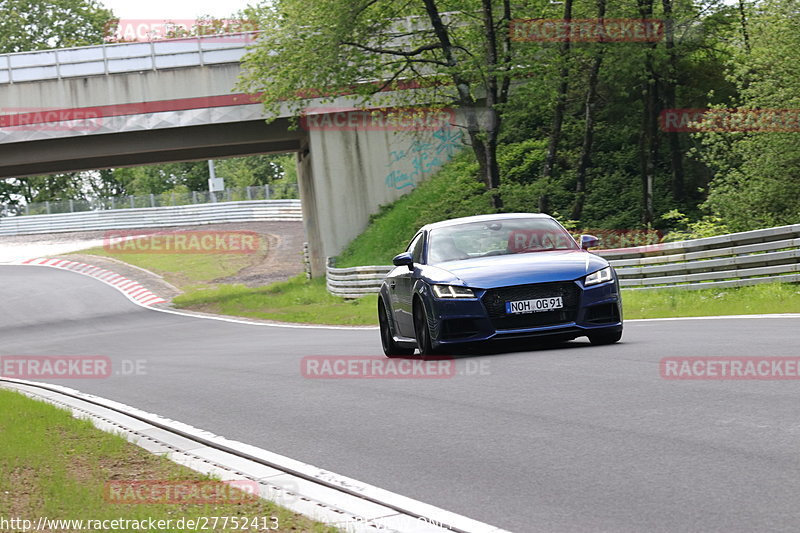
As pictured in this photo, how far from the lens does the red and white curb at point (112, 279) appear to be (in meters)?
44.4

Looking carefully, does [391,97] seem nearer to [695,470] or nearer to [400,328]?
[400,328]

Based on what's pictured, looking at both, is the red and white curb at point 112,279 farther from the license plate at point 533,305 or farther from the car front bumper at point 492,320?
the license plate at point 533,305

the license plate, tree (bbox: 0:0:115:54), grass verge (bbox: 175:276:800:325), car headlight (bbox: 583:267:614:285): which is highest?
tree (bbox: 0:0:115:54)

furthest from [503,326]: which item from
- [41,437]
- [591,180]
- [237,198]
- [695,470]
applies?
[237,198]

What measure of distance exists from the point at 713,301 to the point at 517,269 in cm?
828

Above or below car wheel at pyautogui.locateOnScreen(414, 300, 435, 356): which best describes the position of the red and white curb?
below

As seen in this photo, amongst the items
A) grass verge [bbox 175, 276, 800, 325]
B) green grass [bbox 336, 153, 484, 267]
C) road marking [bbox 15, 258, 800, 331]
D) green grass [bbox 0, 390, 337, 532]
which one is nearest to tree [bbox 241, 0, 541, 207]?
green grass [bbox 336, 153, 484, 267]

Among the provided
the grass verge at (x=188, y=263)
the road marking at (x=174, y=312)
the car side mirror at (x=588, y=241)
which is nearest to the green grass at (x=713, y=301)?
the road marking at (x=174, y=312)

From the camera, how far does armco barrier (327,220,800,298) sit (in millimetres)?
17953

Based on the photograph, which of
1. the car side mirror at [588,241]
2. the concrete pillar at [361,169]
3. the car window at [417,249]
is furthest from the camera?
the concrete pillar at [361,169]

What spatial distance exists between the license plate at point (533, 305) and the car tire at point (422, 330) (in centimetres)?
91

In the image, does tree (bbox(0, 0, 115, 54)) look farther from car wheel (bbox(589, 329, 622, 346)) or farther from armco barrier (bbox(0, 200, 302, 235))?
car wheel (bbox(589, 329, 622, 346))

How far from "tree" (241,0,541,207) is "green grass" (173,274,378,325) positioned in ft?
18.7

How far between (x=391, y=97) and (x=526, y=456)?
3037 centimetres
